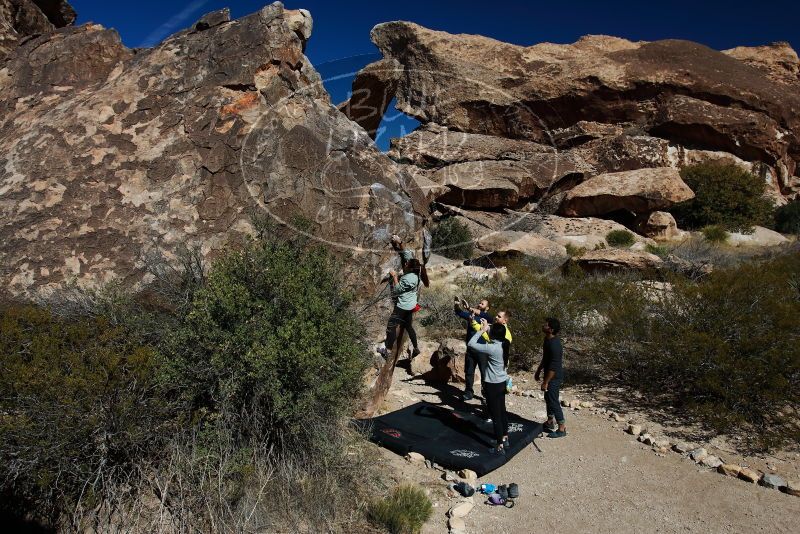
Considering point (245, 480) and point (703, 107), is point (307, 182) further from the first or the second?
point (703, 107)

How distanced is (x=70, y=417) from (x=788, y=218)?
24619 mm

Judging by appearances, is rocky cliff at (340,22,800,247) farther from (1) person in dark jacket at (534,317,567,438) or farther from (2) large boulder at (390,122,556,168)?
(1) person in dark jacket at (534,317,567,438)

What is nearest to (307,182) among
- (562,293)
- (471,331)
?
(471,331)

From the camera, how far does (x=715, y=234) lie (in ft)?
58.0

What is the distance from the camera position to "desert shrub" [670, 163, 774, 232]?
19.4 m

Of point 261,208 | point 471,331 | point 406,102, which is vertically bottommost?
point 471,331

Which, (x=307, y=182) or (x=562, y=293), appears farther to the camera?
(x=562, y=293)

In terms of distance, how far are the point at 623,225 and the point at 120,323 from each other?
1865 centimetres

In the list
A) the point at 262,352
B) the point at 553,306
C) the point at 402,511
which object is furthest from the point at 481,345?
the point at 553,306

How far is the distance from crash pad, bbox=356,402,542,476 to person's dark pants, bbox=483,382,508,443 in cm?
17

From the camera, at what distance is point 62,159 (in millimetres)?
4211

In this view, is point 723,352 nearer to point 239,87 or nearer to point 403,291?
point 403,291

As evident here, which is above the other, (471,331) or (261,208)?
(261,208)

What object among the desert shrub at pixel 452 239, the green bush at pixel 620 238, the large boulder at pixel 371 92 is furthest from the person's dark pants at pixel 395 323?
the green bush at pixel 620 238
